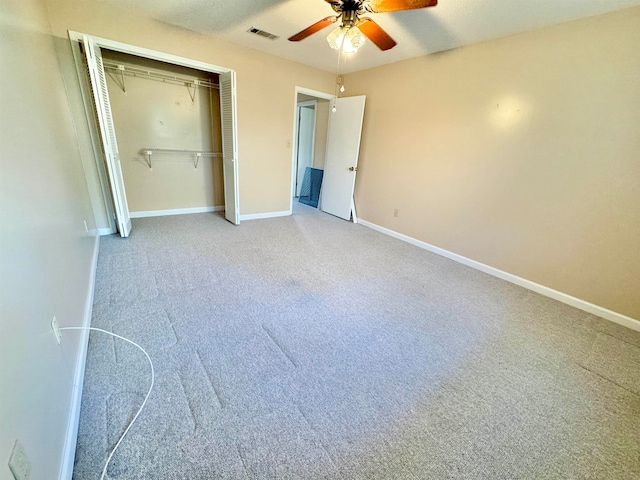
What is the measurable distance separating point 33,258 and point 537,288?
386 cm

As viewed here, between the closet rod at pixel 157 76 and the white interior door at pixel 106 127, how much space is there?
0.48 m

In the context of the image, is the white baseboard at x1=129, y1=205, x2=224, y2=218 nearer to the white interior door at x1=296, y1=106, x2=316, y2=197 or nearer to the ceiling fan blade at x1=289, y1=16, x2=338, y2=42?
the white interior door at x1=296, y1=106, x2=316, y2=197

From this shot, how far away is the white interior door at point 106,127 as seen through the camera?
2715 millimetres

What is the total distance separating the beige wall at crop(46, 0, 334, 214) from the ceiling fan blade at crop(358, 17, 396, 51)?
2.22m

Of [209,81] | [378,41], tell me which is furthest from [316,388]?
[209,81]

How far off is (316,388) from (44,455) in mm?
1100

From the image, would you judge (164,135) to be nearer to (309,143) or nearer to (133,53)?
(133,53)

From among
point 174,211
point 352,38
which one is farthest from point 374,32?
point 174,211

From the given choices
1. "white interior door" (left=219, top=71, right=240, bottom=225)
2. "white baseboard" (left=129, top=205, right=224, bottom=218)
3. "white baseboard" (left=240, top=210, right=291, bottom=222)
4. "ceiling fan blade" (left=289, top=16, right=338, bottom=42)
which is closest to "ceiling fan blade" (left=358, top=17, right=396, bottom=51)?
"ceiling fan blade" (left=289, top=16, right=338, bottom=42)

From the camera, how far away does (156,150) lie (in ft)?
Answer: 12.8

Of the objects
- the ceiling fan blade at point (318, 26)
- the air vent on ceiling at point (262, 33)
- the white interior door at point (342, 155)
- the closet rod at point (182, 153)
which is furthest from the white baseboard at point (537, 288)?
the closet rod at point (182, 153)

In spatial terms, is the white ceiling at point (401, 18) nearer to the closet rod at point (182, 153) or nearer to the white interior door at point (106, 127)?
the white interior door at point (106, 127)

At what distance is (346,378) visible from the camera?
159 cm

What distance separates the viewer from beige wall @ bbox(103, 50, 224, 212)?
11.8 feet
